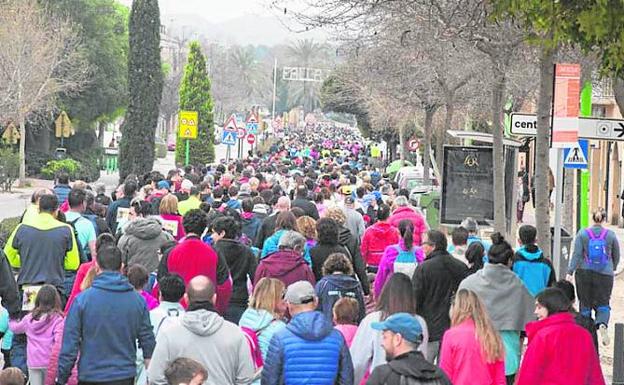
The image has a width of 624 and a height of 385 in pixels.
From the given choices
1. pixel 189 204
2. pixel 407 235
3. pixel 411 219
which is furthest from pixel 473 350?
pixel 189 204

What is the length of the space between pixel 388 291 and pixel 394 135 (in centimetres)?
5918

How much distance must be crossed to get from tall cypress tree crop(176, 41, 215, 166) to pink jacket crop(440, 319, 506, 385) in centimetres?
5305

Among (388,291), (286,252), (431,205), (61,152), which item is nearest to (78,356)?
(388,291)

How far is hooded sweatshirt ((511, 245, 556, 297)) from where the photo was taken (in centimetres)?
1155

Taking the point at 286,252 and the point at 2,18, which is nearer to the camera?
the point at 286,252

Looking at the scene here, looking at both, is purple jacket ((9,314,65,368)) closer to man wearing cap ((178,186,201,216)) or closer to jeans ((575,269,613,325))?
man wearing cap ((178,186,201,216))

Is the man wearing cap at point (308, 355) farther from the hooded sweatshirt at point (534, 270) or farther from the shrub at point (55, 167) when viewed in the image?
the shrub at point (55, 167)

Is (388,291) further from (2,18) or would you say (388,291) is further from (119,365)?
(2,18)

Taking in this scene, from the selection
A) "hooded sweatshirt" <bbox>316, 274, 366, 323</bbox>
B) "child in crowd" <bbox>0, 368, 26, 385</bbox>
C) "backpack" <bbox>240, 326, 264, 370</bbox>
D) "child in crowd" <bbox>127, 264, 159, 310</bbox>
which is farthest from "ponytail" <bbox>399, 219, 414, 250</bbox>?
"child in crowd" <bbox>0, 368, 26, 385</bbox>

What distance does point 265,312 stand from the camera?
8.69 meters

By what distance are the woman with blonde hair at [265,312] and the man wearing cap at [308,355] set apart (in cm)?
99

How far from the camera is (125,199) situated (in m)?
17.2

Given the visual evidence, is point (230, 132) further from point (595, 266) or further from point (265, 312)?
point (265, 312)

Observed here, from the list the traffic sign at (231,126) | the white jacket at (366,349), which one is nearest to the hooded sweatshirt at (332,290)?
the white jacket at (366,349)
